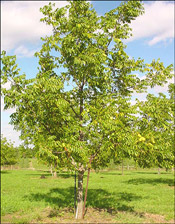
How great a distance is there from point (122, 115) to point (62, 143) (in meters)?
2.36

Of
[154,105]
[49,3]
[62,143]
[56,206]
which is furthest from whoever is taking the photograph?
[56,206]

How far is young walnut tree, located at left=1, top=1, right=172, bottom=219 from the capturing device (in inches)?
328

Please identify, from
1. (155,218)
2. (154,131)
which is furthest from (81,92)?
(155,218)

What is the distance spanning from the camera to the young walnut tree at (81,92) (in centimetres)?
832

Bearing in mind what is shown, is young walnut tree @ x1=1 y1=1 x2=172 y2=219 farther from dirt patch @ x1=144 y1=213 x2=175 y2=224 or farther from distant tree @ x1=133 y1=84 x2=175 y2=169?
dirt patch @ x1=144 y1=213 x2=175 y2=224

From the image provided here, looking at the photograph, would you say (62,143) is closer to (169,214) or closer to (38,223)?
(38,223)

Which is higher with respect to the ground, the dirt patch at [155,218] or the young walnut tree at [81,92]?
the young walnut tree at [81,92]

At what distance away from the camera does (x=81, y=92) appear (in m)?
10.6

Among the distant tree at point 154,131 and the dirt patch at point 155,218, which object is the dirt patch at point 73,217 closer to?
the dirt patch at point 155,218

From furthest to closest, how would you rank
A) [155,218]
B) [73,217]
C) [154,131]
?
→ [155,218] < [73,217] < [154,131]

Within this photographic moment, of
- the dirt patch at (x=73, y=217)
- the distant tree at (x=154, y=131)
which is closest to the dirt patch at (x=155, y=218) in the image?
the dirt patch at (x=73, y=217)

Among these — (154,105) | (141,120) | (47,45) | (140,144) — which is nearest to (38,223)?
(140,144)

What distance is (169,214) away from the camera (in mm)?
11367

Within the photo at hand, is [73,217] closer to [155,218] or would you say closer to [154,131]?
[155,218]
